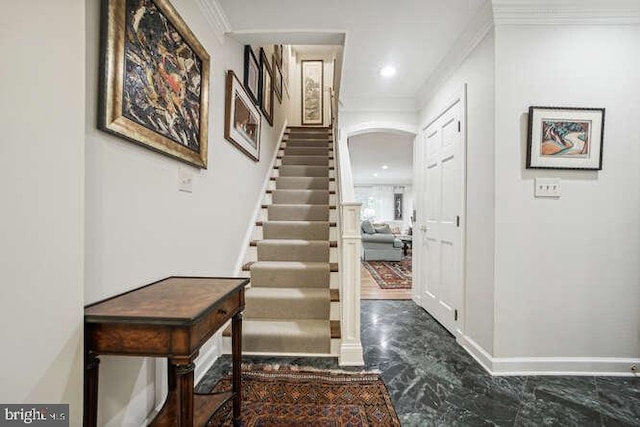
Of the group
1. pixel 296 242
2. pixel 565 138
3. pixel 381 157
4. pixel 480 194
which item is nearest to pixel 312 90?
pixel 381 157

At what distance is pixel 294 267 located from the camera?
8.07 ft

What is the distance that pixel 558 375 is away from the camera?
72.3 inches

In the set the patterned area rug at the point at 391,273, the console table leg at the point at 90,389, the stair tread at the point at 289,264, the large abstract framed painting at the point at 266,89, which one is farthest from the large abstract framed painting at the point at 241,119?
the patterned area rug at the point at 391,273

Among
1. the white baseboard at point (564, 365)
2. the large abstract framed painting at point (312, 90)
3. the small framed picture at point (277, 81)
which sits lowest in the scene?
the white baseboard at point (564, 365)

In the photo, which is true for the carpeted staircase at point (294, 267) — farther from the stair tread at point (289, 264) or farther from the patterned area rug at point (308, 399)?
the patterned area rug at point (308, 399)

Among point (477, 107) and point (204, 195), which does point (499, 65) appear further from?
point (204, 195)

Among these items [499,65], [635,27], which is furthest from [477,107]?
[635,27]

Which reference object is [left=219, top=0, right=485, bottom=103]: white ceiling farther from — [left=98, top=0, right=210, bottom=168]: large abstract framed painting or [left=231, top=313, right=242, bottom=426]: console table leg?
[left=231, top=313, right=242, bottom=426]: console table leg

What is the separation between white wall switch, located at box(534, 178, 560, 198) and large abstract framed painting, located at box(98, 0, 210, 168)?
7.23 ft

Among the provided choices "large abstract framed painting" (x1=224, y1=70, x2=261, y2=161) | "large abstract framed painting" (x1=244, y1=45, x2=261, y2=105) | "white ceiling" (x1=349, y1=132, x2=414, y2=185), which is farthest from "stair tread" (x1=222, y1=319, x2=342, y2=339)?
"white ceiling" (x1=349, y1=132, x2=414, y2=185)

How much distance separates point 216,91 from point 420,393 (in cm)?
240

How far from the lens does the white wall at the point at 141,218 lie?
99 cm

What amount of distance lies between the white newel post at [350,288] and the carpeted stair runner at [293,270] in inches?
6.4

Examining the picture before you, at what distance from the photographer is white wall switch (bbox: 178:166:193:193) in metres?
1.53
